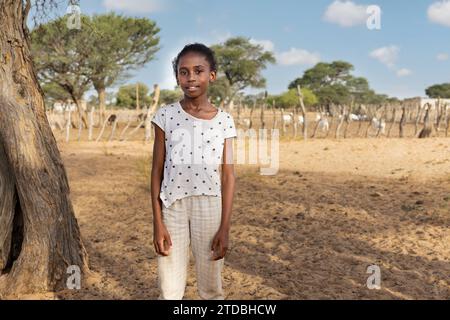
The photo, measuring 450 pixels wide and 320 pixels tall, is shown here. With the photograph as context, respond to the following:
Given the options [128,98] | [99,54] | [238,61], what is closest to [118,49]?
[99,54]

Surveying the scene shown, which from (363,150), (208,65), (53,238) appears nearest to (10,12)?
(53,238)

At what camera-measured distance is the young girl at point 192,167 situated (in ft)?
6.74

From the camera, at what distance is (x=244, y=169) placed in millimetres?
9344

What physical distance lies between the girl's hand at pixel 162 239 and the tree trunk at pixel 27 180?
1.52 metres

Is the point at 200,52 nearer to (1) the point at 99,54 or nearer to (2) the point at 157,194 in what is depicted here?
(2) the point at 157,194

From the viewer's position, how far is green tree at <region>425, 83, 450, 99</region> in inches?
1807

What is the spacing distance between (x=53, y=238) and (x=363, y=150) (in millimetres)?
9839

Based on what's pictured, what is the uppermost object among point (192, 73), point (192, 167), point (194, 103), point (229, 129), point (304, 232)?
point (192, 73)

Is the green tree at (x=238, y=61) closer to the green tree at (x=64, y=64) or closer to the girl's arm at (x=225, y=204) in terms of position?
the green tree at (x=64, y=64)

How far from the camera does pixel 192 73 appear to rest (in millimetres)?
2031

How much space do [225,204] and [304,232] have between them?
2.95m

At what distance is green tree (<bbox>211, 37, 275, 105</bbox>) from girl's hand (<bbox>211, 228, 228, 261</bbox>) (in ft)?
114

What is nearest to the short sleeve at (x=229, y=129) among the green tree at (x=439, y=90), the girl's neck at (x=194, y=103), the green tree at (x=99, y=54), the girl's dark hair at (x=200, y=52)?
the girl's neck at (x=194, y=103)
